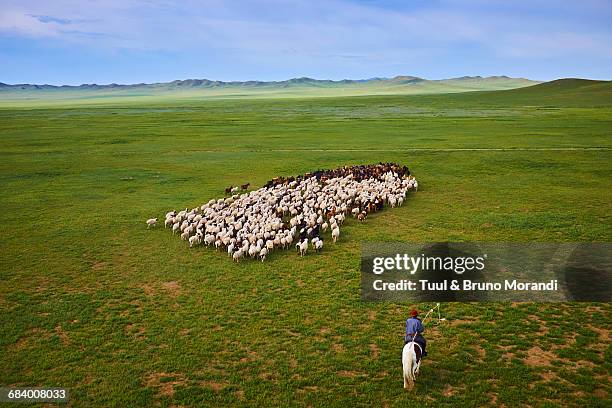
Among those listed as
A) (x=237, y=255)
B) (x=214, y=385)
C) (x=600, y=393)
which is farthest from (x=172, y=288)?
(x=600, y=393)

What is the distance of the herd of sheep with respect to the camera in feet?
61.7

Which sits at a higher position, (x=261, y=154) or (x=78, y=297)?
(x=261, y=154)

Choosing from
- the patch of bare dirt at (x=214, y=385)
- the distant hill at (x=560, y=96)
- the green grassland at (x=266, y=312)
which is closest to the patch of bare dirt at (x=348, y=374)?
the green grassland at (x=266, y=312)

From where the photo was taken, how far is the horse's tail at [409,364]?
9.88 m

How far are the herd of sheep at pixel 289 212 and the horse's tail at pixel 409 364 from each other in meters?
8.64

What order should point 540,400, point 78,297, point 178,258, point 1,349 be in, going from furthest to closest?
1. point 178,258
2. point 78,297
3. point 1,349
4. point 540,400

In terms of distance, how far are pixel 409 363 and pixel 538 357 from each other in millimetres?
3620

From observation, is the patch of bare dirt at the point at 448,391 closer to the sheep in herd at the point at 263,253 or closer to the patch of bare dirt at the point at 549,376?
the patch of bare dirt at the point at 549,376

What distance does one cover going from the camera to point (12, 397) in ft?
32.9

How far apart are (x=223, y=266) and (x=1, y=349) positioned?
23.9 feet

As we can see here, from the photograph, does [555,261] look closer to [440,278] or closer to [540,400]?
[440,278]

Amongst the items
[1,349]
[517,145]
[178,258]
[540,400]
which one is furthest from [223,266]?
[517,145]

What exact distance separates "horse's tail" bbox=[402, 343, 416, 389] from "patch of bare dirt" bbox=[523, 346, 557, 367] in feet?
10.0

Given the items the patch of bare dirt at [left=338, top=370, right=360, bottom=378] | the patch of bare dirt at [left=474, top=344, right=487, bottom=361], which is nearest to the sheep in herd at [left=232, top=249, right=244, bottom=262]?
the patch of bare dirt at [left=338, top=370, right=360, bottom=378]
